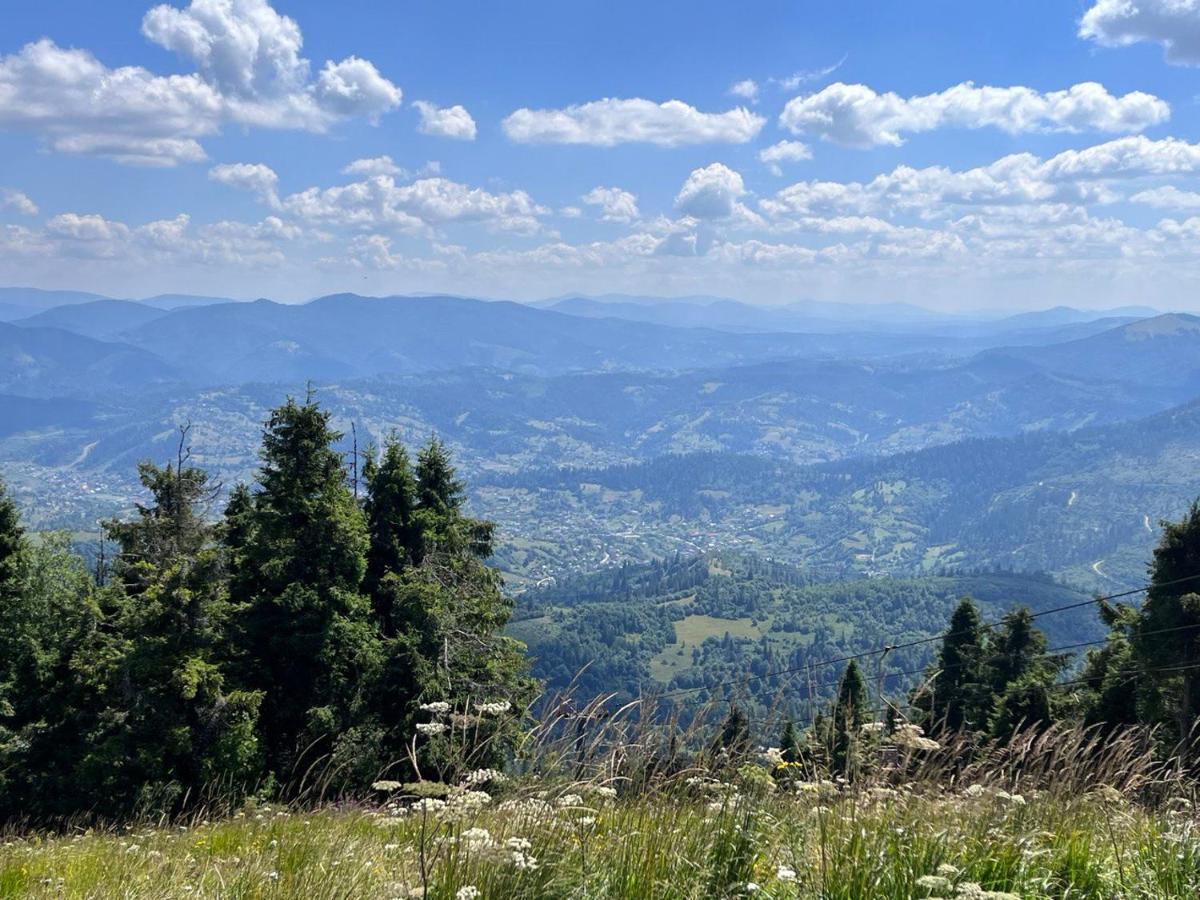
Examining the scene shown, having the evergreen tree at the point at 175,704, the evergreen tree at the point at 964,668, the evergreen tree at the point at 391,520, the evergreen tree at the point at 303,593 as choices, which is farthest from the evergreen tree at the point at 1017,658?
the evergreen tree at the point at 175,704

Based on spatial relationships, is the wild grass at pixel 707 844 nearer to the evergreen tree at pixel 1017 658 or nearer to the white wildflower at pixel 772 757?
the white wildflower at pixel 772 757

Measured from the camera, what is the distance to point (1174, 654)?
68.2ft

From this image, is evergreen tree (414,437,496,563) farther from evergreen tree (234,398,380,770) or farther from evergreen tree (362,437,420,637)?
evergreen tree (234,398,380,770)

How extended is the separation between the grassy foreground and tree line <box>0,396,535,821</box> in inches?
432

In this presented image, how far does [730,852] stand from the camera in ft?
12.2

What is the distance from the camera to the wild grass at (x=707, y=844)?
3.35m

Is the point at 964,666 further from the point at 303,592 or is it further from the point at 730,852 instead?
the point at 730,852

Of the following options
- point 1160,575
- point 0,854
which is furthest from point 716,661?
point 0,854

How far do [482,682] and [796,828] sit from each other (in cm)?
1578

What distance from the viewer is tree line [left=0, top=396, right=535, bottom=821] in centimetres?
1669

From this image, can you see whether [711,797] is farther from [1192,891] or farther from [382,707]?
[382,707]

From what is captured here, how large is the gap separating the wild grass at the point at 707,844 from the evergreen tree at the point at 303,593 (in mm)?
13566

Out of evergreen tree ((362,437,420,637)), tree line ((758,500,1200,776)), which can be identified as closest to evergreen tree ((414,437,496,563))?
evergreen tree ((362,437,420,637))

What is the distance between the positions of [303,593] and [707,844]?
1617cm
